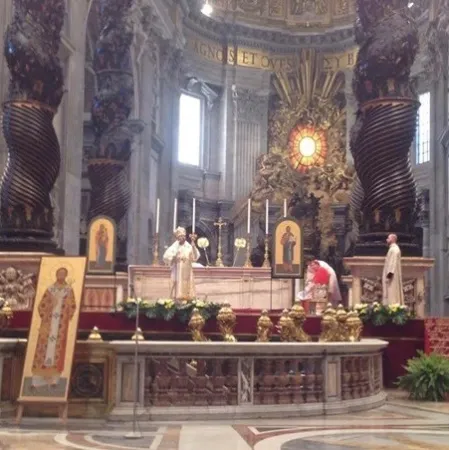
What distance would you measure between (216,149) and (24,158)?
2720cm

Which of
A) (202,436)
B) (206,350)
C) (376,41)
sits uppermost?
(376,41)

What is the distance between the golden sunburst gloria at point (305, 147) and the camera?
38.5 m

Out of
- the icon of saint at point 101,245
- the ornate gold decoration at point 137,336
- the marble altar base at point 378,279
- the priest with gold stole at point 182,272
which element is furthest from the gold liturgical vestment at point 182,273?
the ornate gold decoration at point 137,336

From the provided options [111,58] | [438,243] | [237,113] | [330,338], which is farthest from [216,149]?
[330,338]

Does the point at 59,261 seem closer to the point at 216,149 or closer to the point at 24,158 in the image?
the point at 24,158

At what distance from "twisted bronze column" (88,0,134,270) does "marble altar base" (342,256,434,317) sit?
608 cm

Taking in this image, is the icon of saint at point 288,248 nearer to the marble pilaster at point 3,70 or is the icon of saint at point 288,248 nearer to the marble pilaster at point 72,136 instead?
the marble pilaster at point 3,70

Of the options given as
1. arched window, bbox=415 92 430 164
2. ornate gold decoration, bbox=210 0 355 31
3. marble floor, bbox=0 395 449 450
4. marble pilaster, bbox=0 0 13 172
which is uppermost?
ornate gold decoration, bbox=210 0 355 31

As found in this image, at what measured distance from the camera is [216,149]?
1491 inches

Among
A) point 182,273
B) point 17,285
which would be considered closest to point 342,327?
point 182,273

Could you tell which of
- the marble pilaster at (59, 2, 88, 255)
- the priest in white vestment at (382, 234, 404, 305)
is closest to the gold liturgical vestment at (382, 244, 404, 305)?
the priest in white vestment at (382, 234, 404, 305)

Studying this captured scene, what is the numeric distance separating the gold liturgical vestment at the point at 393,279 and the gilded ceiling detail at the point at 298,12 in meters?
29.6

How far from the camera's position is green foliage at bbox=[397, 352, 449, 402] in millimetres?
10070

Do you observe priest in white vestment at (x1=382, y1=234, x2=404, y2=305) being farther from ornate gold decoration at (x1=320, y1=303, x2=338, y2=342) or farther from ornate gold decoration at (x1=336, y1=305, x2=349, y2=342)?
ornate gold decoration at (x1=320, y1=303, x2=338, y2=342)
